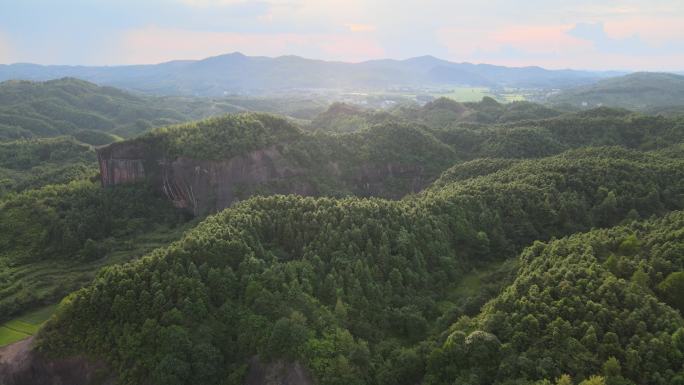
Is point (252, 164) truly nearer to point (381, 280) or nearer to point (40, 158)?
point (381, 280)

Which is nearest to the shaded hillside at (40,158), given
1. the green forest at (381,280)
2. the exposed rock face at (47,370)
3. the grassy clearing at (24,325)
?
the green forest at (381,280)

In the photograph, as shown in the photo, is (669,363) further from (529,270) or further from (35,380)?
(35,380)

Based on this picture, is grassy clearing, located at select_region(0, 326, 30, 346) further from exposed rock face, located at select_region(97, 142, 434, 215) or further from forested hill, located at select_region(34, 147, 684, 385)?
exposed rock face, located at select_region(97, 142, 434, 215)

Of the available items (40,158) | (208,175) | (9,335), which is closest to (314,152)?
(208,175)

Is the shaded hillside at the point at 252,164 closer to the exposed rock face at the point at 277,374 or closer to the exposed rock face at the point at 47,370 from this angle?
the exposed rock face at the point at 47,370

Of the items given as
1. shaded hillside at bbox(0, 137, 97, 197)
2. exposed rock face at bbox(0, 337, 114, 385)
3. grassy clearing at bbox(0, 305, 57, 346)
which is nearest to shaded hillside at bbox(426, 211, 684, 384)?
exposed rock face at bbox(0, 337, 114, 385)
